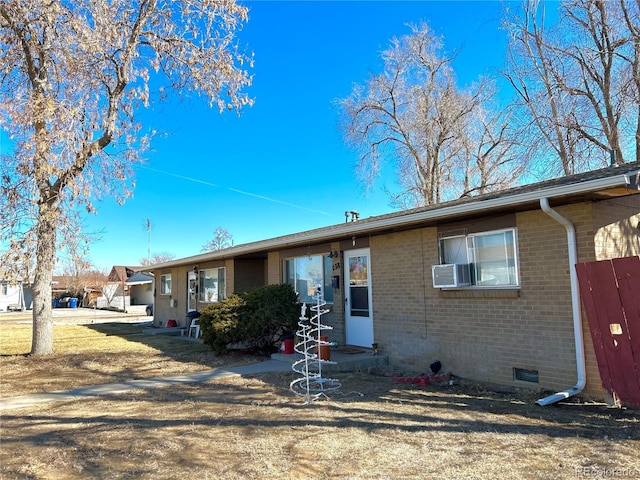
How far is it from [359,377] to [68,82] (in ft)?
30.5

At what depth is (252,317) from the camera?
10195 mm

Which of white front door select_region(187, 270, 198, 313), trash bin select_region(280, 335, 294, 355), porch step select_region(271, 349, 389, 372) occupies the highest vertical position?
white front door select_region(187, 270, 198, 313)

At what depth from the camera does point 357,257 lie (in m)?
10.5

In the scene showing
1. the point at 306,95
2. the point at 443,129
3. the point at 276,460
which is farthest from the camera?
the point at 443,129

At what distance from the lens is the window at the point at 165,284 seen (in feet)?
69.4

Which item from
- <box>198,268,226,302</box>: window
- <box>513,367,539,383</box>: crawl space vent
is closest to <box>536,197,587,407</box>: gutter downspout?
<box>513,367,539,383</box>: crawl space vent

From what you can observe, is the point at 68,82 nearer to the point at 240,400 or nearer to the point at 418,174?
the point at 240,400

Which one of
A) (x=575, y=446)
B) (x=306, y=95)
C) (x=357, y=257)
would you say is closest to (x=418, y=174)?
(x=306, y=95)

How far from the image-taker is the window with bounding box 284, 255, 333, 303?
11.4 metres

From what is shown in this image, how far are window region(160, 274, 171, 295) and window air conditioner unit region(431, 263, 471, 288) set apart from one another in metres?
15.7

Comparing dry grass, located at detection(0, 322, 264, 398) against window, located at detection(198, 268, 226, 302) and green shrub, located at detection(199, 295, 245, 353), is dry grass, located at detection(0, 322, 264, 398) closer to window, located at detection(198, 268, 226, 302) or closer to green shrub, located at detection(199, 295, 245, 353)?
green shrub, located at detection(199, 295, 245, 353)

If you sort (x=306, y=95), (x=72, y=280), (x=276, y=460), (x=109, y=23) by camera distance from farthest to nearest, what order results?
(x=72, y=280) → (x=306, y=95) → (x=109, y=23) → (x=276, y=460)

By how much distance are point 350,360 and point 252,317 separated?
258 cm

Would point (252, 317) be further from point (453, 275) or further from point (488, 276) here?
point (488, 276)
